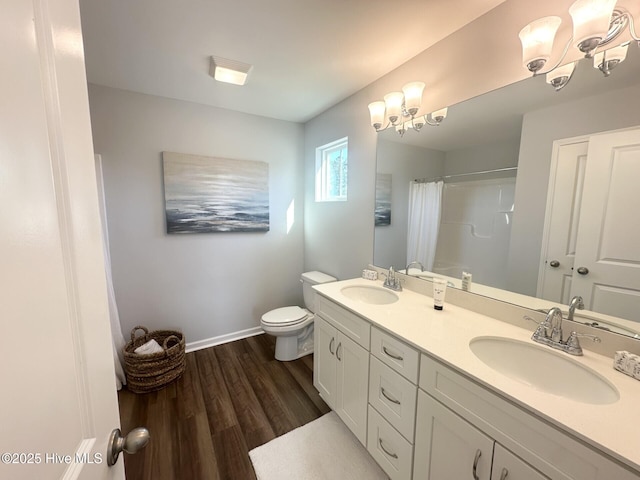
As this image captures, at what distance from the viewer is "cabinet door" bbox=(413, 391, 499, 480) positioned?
0.88 m

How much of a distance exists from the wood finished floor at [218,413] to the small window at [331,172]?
5.42 feet

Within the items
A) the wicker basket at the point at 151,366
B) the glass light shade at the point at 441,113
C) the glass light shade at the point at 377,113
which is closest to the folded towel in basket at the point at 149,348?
the wicker basket at the point at 151,366

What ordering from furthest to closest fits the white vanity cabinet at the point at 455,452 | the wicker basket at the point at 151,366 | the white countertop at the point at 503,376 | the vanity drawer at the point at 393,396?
the wicker basket at the point at 151,366 < the vanity drawer at the point at 393,396 < the white vanity cabinet at the point at 455,452 < the white countertop at the point at 503,376

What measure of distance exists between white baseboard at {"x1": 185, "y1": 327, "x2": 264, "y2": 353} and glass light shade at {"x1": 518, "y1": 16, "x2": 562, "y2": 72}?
3.01 metres

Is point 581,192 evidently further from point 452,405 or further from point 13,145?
point 13,145

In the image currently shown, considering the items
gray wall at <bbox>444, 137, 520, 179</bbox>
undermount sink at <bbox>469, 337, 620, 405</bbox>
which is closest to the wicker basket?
undermount sink at <bbox>469, 337, 620, 405</bbox>

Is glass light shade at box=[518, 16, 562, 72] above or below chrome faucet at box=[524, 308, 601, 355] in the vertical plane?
above

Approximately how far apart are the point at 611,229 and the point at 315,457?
1814 mm

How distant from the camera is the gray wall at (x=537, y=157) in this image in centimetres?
102

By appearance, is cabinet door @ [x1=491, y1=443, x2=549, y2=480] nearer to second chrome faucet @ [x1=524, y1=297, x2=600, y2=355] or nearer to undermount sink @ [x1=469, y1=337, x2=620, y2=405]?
undermount sink @ [x1=469, y1=337, x2=620, y2=405]

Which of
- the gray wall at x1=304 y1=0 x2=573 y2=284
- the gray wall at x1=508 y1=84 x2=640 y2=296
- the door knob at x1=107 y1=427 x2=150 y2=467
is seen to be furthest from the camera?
the gray wall at x1=304 y1=0 x2=573 y2=284

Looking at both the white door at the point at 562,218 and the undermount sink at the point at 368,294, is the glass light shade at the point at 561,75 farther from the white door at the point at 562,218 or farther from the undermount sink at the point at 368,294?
the undermount sink at the point at 368,294

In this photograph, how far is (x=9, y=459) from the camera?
0.29 meters

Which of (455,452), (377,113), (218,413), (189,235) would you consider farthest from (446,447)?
(189,235)
